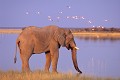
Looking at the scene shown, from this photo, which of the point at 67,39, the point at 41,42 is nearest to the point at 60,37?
the point at 67,39

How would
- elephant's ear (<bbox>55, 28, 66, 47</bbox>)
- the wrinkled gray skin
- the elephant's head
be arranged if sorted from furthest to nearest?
the elephant's head
elephant's ear (<bbox>55, 28, 66, 47</bbox>)
the wrinkled gray skin

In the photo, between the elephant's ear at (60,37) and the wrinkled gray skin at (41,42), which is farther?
the elephant's ear at (60,37)

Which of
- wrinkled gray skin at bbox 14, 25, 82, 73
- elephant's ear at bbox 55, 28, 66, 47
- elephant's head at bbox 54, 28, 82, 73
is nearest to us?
wrinkled gray skin at bbox 14, 25, 82, 73

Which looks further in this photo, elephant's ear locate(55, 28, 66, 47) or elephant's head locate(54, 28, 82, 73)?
elephant's head locate(54, 28, 82, 73)

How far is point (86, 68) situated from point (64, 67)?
3.77ft

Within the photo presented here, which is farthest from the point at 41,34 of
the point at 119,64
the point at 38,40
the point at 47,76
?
the point at 119,64

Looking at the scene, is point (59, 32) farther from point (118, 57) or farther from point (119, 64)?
point (118, 57)

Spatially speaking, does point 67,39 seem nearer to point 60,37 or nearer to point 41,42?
point 60,37

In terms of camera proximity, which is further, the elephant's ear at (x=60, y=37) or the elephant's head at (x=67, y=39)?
the elephant's head at (x=67, y=39)

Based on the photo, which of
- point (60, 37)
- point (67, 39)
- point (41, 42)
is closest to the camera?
point (41, 42)

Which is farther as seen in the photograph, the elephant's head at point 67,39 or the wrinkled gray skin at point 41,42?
the elephant's head at point 67,39

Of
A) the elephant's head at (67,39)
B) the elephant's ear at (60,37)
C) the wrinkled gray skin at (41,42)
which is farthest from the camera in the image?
the elephant's head at (67,39)

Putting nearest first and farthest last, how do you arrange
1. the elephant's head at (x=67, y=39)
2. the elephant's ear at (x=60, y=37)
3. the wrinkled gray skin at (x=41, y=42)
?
the wrinkled gray skin at (x=41, y=42), the elephant's ear at (x=60, y=37), the elephant's head at (x=67, y=39)

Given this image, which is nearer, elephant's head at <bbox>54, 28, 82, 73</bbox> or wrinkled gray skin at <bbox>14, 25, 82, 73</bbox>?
wrinkled gray skin at <bbox>14, 25, 82, 73</bbox>
